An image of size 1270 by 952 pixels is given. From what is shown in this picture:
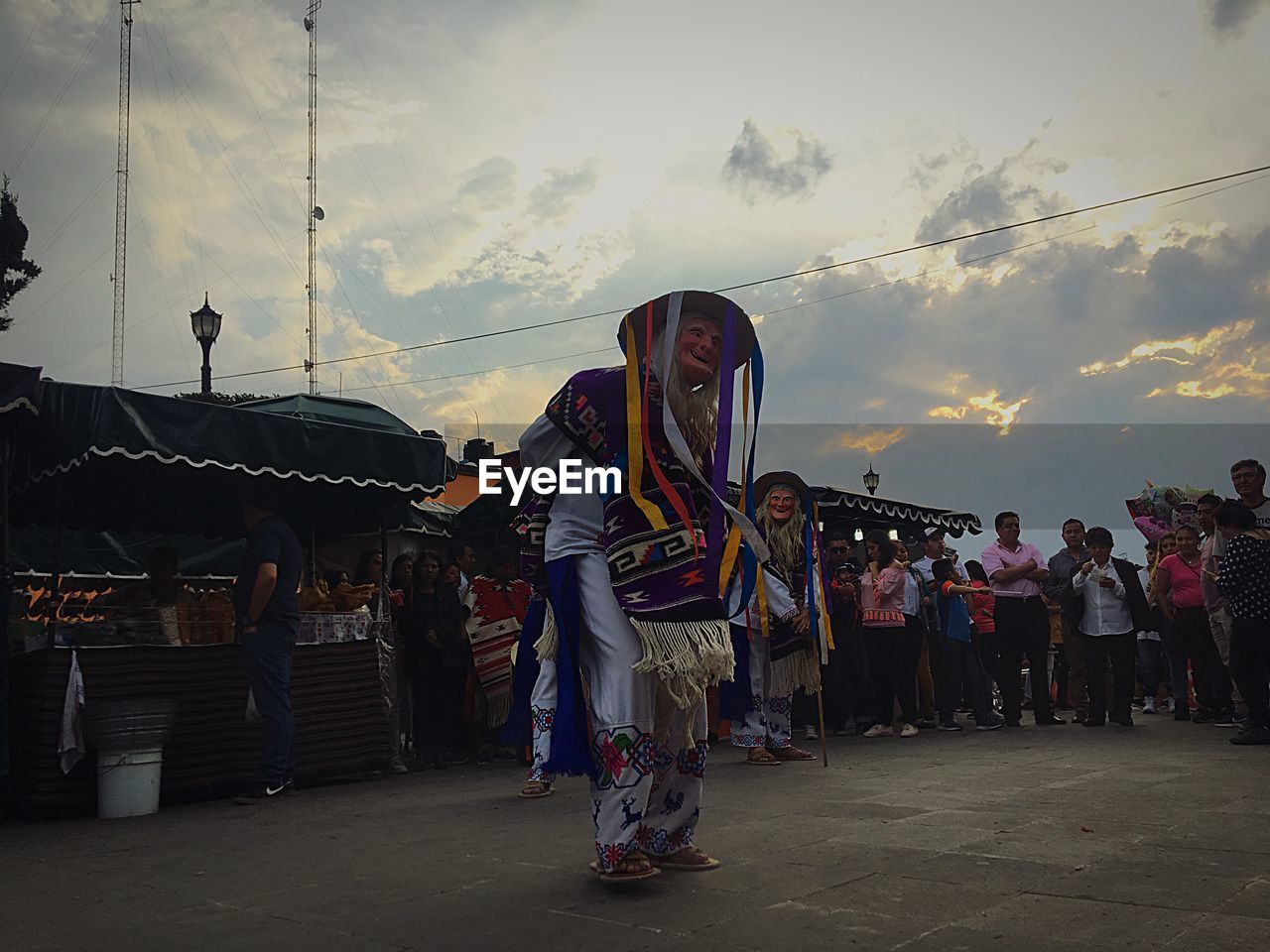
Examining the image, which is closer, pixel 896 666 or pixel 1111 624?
pixel 1111 624

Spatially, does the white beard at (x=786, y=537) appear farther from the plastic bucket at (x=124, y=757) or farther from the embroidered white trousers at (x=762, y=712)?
the plastic bucket at (x=124, y=757)

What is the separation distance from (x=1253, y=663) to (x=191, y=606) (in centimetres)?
758

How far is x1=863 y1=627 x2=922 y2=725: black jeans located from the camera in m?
10.0

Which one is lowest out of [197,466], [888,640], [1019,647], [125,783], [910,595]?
[125,783]

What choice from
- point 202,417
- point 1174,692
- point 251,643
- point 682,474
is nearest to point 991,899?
point 682,474

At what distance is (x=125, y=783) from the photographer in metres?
6.49

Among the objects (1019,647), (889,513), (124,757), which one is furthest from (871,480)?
(124,757)

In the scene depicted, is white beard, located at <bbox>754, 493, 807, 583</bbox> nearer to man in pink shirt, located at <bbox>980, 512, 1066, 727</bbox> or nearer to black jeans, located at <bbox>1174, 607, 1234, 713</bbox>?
man in pink shirt, located at <bbox>980, 512, 1066, 727</bbox>

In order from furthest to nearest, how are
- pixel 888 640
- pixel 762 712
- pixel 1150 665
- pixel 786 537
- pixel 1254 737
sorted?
pixel 1150 665 → pixel 888 640 → pixel 786 537 → pixel 762 712 → pixel 1254 737

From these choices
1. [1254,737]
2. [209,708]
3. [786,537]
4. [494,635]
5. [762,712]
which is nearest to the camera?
[209,708]

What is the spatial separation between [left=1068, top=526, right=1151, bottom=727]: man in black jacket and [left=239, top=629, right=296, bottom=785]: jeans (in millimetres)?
6858

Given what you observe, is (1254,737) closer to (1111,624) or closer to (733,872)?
(1111,624)

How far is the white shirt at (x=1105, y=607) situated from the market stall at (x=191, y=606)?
5.84 metres

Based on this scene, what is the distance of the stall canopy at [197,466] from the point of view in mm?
6734
